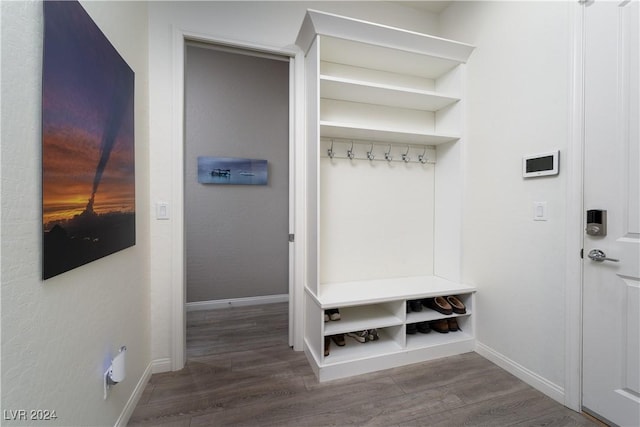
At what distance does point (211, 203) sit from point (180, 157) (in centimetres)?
133

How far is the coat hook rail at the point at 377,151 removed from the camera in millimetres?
2166

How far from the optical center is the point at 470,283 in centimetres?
211

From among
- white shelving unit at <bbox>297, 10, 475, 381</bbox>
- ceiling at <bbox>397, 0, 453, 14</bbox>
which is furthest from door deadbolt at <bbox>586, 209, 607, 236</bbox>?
ceiling at <bbox>397, 0, 453, 14</bbox>

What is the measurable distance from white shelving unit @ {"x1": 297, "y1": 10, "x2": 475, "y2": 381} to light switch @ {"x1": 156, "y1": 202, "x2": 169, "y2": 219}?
1004 millimetres

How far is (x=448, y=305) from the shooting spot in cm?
206

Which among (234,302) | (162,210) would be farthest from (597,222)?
(234,302)

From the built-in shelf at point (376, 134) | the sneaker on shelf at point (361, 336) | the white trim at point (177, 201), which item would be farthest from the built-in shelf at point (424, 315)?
the white trim at point (177, 201)

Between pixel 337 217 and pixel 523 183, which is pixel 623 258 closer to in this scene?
pixel 523 183

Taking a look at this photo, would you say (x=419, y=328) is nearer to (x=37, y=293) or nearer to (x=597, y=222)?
(x=597, y=222)

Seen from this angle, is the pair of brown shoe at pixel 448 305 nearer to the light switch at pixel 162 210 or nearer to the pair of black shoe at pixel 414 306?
the pair of black shoe at pixel 414 306

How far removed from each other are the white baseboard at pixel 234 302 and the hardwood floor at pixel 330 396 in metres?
1.00

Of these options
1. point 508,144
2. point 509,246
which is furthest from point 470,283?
point 508,144

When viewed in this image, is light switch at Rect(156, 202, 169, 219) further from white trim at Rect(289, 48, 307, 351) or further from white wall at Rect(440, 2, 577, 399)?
white wall at Rect(440, 2, 577, 399)

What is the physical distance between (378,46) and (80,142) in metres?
1.90
